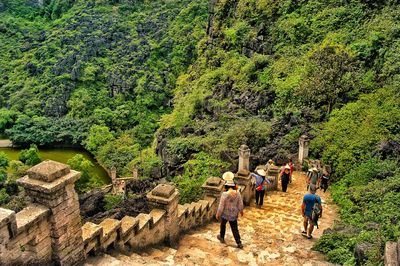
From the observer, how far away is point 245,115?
86.0 feet

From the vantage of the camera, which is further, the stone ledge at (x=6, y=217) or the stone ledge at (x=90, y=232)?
the stone ledge at (x=90, y=232)

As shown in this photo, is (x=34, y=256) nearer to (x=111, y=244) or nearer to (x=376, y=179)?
(x=111, y=244)

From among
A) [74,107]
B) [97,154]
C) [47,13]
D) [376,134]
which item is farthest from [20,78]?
[376,134]

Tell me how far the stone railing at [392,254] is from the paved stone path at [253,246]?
1696 millimetres

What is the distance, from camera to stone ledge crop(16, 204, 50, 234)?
5.32 meters

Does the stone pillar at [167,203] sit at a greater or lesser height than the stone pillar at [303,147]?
greater

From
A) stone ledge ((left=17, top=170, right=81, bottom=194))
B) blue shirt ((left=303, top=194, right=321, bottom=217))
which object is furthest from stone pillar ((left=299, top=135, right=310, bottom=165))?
stone ledge ((left=17, top=170, right=81, bottom=194))

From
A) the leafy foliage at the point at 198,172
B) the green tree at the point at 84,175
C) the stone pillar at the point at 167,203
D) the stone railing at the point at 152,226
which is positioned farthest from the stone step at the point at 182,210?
the green tree at the point at 84,175

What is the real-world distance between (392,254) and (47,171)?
17.2 ft

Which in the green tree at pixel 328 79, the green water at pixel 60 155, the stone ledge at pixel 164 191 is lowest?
the green water at pixel 60 155

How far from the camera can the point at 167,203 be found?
8078 millimetres

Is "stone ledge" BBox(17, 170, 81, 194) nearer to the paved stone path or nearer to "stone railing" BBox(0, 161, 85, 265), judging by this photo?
"stone railing" BBox(0, 161, 85, 265)

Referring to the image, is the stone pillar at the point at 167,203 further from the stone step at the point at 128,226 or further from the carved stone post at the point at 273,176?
the carved stone post at the point at 273,176

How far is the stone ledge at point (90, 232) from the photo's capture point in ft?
21.0
